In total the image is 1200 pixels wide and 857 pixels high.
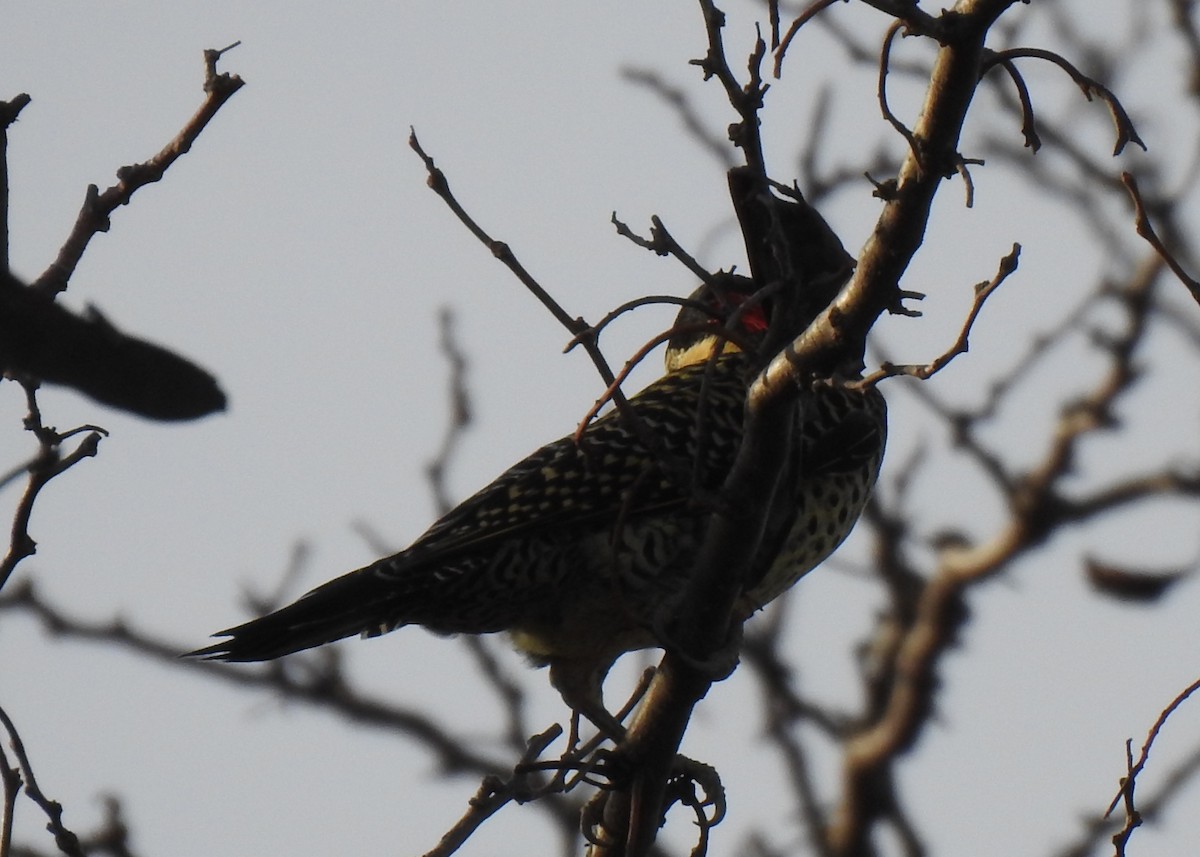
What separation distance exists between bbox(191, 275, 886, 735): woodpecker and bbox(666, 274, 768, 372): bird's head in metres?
0.39

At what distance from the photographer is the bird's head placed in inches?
122

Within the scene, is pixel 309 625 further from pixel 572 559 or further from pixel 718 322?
pixel 718 322

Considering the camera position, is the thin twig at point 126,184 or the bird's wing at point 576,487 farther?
the bird's wing at point 576,487

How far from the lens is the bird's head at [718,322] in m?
3.11

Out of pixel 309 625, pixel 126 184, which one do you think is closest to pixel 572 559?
pixel 309 625

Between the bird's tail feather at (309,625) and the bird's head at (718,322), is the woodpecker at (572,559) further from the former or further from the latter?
the bird's head at (718,322)

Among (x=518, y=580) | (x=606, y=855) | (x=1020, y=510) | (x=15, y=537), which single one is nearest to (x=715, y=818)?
(x=606, y=855)

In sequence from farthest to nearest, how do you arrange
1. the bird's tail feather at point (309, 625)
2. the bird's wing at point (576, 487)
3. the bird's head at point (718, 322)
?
the bird's wing at point (576, 487)
the bird's tail feather at point (309, 625)
the bird's head at point (718, 322)

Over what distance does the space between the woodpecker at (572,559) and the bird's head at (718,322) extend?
0.39 m

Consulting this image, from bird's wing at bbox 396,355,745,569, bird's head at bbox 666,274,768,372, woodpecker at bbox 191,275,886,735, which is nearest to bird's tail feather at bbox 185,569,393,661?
woodpecker at bbox 191,275,886,735

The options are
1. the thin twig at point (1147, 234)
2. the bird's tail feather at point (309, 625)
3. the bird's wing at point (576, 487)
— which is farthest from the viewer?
the bird's wing at point (576, 487)

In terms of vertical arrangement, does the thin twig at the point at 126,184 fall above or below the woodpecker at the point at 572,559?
below

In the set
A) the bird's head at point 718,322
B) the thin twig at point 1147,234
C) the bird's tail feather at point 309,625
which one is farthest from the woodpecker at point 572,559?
the thin twig at point 1147,234

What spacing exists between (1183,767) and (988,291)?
304 centimetres
